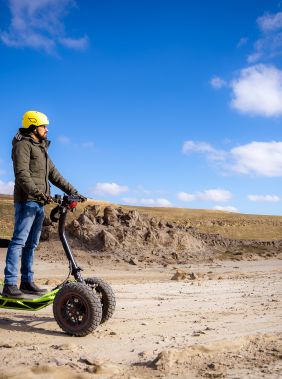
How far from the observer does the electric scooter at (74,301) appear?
5.34 metres

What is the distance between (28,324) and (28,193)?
161cm

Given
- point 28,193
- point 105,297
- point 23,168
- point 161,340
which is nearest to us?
point 161,340

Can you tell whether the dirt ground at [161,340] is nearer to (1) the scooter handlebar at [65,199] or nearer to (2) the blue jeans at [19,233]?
(2) the blue jeans at [19,233]

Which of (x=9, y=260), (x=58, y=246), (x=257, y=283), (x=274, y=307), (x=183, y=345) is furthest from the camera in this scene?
(x=58, y=246)

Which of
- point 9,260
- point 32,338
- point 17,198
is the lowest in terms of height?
point 32,338

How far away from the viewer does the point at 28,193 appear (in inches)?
223

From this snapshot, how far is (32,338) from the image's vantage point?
5.27 m

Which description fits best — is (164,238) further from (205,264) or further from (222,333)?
(222,333)

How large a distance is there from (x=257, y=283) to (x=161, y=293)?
2.64 metres

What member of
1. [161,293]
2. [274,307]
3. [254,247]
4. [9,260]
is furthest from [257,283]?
[254,247]

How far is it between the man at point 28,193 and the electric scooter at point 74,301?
7.0 inches

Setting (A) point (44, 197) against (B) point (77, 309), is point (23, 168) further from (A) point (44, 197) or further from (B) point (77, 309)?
(B) point (77, 309)

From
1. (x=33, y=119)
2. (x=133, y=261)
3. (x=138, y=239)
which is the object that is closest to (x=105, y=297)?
(x=33, y=119)

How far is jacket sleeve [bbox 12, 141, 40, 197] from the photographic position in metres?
5.68
